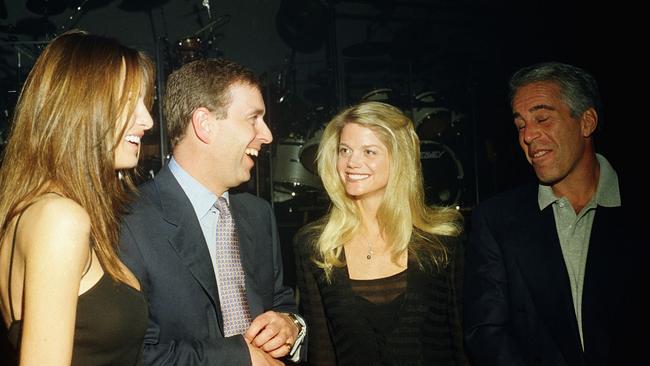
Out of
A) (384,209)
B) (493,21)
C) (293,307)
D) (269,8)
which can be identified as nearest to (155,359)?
(293,307)

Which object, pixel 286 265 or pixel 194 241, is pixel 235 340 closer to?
pixel 194 241

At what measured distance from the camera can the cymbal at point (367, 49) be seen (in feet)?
22.5

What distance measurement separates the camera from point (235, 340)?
1.77 m

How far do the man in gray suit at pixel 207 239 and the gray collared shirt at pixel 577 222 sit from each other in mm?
1175

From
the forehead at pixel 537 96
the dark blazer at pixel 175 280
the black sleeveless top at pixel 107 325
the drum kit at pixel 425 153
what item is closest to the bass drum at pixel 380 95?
the drum kit at pixel 425 153

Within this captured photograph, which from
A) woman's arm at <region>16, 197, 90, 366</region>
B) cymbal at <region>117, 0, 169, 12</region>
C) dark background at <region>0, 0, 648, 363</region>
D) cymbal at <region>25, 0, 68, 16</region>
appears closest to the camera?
woman's arm at <region>16, 197, 90, 366</region>

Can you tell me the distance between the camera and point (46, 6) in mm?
6227

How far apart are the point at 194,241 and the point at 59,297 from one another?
2.41 feet

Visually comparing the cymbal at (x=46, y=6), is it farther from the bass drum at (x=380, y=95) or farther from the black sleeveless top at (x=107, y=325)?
the black sleeveless top at (x=107, y=325)

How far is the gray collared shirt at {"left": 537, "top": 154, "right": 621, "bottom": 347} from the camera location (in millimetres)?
1866

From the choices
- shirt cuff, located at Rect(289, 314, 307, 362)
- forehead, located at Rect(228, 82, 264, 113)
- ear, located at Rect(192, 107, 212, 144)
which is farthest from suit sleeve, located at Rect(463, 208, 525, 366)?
ear, located at Rect(192, 107, 212, 144)

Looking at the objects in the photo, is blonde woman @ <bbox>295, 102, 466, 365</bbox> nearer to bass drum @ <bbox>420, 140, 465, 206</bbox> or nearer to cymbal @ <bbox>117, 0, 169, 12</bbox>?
bass drum @ <bbox>420, 140, 465, 206</bbox>

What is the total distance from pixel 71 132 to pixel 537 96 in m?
1.84

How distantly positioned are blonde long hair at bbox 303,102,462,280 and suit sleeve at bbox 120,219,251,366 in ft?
2.29
